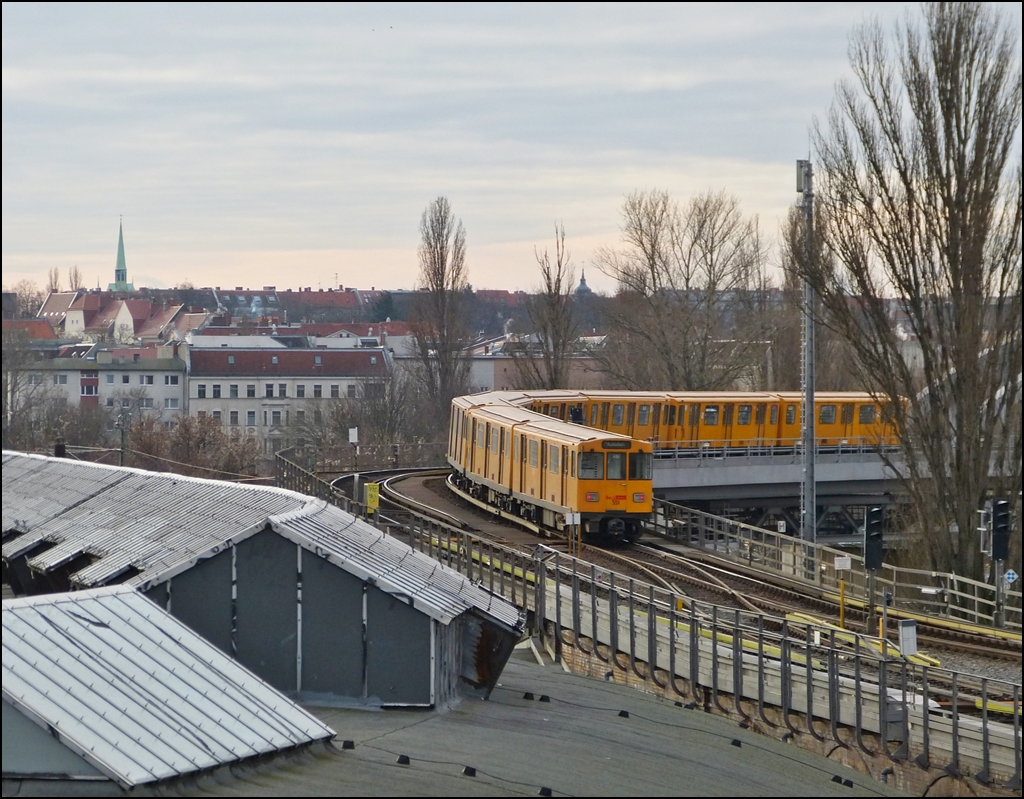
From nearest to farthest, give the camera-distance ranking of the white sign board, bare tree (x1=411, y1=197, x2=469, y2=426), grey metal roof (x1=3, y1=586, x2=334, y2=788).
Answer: grey metal roof (x1=3, y1=586, x2=334, y2=788), the white sign board, bare tree (x1=411, y1=197, x2=469, y2=426)

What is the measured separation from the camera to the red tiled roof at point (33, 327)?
12.0m

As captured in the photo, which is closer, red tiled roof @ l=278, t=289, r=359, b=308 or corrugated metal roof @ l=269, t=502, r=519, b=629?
corrugated metal roof @ l=269, t=502, r=519, b=629

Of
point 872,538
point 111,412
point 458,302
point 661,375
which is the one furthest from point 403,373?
point 872,538

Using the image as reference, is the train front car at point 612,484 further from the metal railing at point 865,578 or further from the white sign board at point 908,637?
the white sign board at point 908,637

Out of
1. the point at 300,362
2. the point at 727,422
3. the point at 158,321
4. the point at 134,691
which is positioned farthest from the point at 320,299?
the point at 134,691

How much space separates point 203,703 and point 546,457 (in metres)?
21.3

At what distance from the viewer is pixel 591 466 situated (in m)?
30.9

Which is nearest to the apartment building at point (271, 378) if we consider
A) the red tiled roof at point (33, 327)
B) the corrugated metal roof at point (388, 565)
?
the corrugated metal roof at point (388, 565)

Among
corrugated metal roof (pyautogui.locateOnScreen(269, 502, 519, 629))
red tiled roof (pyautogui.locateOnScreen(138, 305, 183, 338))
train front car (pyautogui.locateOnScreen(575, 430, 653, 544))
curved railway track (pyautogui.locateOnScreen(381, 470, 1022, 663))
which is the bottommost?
curved railway track (pyautogui.locateOnScreen(381, 470, 1022, 663))

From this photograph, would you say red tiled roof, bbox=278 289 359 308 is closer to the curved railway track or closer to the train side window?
the curved railway track

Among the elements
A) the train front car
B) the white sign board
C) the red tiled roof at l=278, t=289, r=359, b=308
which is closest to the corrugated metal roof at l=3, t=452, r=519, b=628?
the white sign board

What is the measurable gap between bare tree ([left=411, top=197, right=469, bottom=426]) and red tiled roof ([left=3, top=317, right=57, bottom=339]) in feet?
160

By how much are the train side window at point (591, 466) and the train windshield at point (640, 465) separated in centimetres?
93

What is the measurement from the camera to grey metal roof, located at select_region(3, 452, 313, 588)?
14344mm
